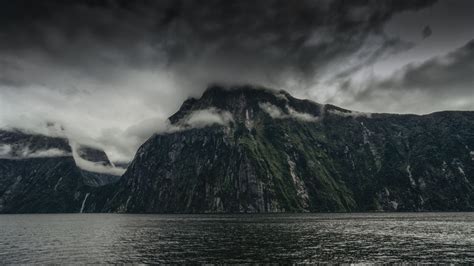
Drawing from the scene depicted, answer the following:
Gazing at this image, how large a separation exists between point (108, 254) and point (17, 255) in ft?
63.3

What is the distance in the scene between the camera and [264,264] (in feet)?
190

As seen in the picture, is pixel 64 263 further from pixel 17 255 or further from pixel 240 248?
pixel 240 248

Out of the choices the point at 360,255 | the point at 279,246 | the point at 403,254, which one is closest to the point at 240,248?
the point at 279,246

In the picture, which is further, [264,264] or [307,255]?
[307,255]

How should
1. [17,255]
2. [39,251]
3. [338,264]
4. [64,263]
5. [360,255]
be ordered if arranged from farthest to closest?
[39,251], [17,255], [360,255], [64,263], [338,264]

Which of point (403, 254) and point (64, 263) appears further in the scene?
point (403, 254)

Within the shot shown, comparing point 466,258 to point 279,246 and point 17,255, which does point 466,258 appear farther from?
point 17,255

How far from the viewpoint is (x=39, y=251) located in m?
77.3

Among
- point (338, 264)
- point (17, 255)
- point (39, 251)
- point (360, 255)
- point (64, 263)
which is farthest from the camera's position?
point (39, 251)

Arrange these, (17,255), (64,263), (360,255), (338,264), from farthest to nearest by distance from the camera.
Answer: (17,255)
(360,255)
(64,263)
(338,264)

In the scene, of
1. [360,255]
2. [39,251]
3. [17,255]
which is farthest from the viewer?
[39,251]

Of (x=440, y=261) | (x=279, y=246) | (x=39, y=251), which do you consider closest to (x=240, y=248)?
(x=279, y=246)

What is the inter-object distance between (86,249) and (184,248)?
2404 centimetres

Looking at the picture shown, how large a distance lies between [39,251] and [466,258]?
296ft
